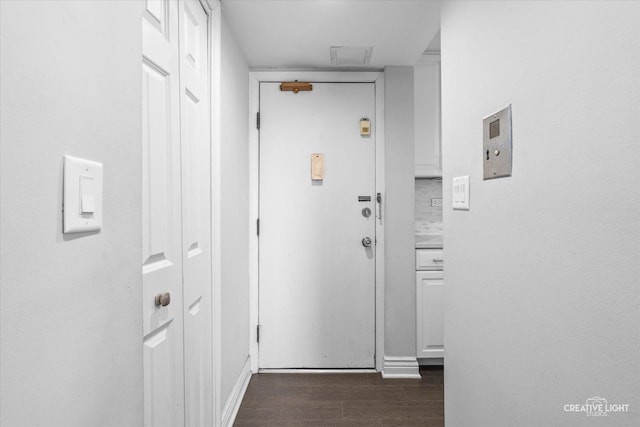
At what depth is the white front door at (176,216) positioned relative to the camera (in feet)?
3.62

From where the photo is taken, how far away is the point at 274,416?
2111 mm

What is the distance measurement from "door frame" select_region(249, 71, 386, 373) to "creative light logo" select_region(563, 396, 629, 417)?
1.84m

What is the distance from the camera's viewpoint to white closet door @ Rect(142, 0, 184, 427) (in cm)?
108

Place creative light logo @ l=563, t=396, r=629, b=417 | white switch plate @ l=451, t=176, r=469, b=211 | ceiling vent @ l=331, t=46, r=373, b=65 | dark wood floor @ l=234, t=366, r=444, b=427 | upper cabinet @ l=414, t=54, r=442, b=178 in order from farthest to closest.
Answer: upper cabinet @ l=414, t=54, r=442, b=178 → ceiling vent @ l=331, t=46, r=373, b=65 → dark wood floor @ l=234, t=366, r=444, b=427 → white switch plate @ l=451, t=176, r=469, b=211 → creative light logo @ l=563, t=396, r=629, b=417

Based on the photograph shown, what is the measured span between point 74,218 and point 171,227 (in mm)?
643

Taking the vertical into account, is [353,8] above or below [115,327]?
above

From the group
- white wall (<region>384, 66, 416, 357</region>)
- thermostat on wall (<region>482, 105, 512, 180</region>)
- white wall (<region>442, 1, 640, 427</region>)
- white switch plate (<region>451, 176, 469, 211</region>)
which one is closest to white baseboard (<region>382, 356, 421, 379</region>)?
white wall (<region>384, 66, 416, 357</region>)

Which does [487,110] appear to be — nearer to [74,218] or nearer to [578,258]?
[578,258]

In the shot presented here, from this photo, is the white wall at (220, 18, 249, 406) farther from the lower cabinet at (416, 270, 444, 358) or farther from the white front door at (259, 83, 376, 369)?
the lower cabinet at (416, 270, 444, 358)

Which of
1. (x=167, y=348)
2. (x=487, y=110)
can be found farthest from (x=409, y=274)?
(x=167, y=348)

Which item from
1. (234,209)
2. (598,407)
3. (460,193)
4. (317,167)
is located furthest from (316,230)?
(598,407)

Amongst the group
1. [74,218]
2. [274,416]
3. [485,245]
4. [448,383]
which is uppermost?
[74,218]

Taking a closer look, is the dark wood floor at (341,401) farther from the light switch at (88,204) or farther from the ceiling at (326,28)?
the ceiling at (326,28)

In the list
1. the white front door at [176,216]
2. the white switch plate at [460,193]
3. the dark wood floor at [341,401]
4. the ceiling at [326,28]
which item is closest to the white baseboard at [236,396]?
the dark wood floor at [341,401]
